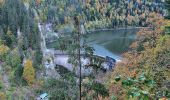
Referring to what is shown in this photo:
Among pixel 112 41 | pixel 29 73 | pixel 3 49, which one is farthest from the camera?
pixel 112 41

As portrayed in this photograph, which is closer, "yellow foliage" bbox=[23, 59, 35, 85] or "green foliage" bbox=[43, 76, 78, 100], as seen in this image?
"green foliage" bbox=[43, 76, 78, 100]

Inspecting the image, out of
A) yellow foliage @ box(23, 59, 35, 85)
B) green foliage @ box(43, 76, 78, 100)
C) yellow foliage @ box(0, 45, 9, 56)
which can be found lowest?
yellow foliage @ box(23, 59, 35, 85)

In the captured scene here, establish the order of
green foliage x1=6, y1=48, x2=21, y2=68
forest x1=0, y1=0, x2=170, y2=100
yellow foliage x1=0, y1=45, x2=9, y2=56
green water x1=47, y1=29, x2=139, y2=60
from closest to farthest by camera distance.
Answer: forest x1=0, y1=0, x2=170, y2=100 < green foliage x1=6, y1=48, x2=21, y2=68 < yellow foliage x1=0, y1=45, x2=9, y2=56 < green water x1=47, y1=29, x2=139, y2=60

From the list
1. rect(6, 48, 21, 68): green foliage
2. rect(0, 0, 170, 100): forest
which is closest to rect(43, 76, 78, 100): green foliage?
rect(0, 0, 170, 100): forest

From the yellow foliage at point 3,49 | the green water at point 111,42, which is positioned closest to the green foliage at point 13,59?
the yellow foliage at point 3,49

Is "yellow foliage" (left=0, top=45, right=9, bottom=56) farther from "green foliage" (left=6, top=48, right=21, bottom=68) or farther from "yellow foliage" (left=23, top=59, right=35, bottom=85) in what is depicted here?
"yellow foliage" (left=23, top=59, right=35, bottom=85)

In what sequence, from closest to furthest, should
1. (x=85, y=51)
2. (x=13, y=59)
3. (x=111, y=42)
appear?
(x=85, y=51) < (x=13, y=59) < (x=111, y=42)

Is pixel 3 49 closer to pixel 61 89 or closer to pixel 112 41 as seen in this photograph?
pixel 112 41

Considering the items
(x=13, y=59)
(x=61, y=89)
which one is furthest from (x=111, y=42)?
(x=61, y=89)
